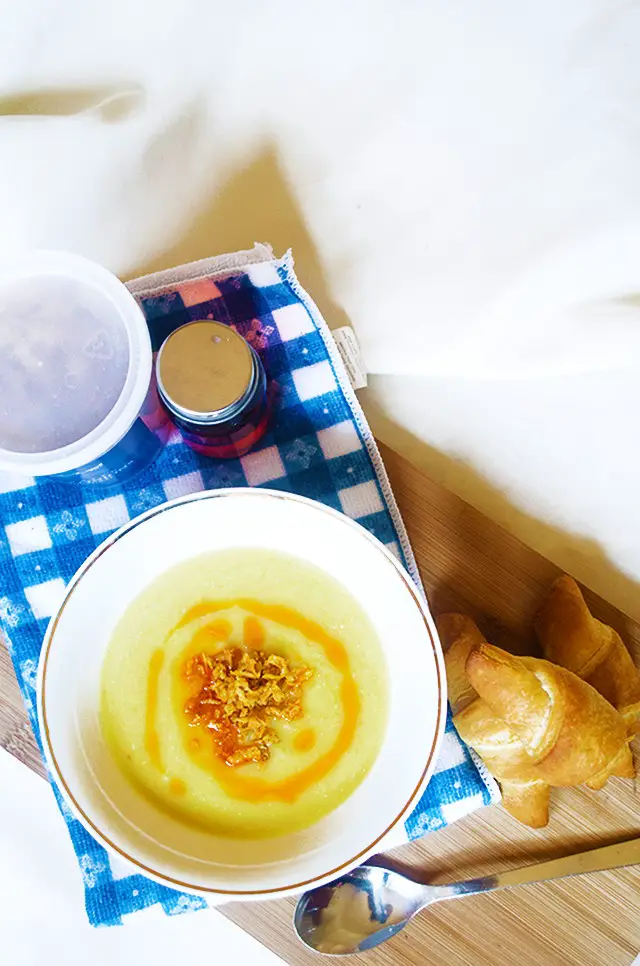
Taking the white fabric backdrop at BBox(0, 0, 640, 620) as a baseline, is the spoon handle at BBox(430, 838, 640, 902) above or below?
below

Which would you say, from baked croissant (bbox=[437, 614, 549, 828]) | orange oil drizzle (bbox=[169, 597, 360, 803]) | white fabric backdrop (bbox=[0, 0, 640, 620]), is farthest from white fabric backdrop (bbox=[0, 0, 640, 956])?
orange oil drizzle (bbox=[169, 597, 360, 803])

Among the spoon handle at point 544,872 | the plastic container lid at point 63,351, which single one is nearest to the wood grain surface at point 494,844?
the spoon handle at point 544,872

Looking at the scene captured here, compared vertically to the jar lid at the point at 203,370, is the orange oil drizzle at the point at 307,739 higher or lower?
lower

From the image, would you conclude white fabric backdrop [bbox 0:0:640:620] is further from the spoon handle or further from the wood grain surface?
the spoon handle

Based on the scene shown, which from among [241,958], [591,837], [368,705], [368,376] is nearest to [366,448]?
[368,376]

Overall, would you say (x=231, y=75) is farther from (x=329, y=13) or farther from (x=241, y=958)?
(x=241, y=958)

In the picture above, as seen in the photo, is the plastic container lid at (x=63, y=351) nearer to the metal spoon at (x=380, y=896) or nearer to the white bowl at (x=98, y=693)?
the white bowl at (x=98, y=693)
